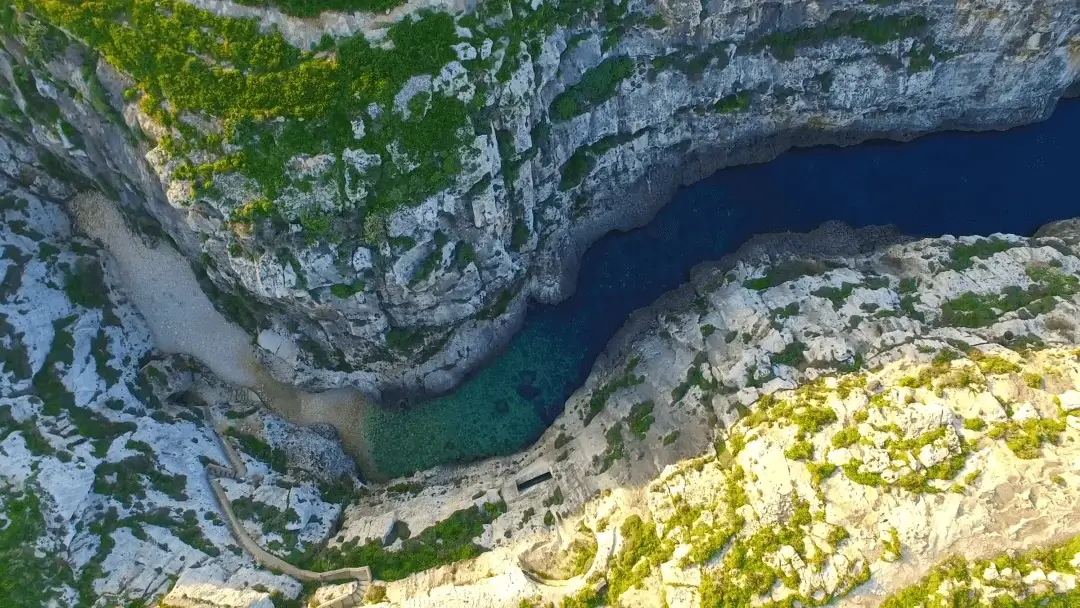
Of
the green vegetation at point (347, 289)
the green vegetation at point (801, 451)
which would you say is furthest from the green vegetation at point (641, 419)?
the green vegetation at point (347, 289)

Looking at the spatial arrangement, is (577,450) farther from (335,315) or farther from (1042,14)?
(1042,14)

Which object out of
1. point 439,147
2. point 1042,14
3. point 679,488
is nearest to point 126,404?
point 439,147

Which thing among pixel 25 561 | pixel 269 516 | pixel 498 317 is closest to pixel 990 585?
pixel 498 317

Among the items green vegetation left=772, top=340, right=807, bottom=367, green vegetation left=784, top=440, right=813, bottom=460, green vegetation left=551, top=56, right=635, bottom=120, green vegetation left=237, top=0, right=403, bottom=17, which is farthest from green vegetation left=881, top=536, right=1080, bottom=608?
green vegetation left=237, top=0, right=403, bottom=17

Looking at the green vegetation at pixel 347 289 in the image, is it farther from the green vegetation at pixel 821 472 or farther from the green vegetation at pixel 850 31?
the green vegetation at pixel 850 31

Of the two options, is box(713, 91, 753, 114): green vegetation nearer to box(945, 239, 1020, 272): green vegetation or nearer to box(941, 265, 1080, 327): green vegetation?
box(945, 239, 1020, 272): green vegetation

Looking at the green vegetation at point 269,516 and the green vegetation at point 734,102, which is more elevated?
the green vegetation at point 734,102
